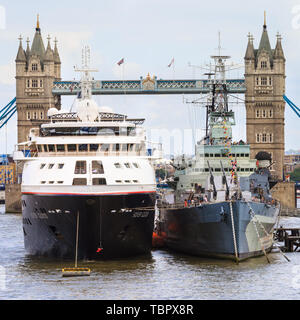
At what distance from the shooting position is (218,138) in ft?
212

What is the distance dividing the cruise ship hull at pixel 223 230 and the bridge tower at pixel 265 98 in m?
75.2

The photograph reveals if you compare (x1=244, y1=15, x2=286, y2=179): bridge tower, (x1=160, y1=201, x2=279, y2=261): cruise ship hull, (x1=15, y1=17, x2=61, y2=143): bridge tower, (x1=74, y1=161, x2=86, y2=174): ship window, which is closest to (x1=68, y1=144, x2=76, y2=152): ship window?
(x1=74, y1=161, x2=86, y2=174): ship window

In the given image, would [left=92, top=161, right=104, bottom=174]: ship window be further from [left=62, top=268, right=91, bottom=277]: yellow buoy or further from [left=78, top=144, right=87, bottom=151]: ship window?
[left=62, top=268, right=91, bottom=277]: yellow buoy

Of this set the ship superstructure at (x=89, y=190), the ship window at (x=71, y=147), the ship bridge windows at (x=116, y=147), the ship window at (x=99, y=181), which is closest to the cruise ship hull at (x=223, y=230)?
the ship superstructure at (x=89, y=190)

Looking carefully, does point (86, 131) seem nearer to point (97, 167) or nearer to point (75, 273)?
point (97, 167)

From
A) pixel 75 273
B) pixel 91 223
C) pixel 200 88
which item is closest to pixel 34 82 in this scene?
pixel 200 88

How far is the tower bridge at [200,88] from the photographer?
130 meters

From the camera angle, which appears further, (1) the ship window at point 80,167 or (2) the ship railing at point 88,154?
(2) the ship railing at point 88,154

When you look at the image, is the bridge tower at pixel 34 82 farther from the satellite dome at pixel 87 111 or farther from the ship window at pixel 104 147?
the ship window at pixel 104 147

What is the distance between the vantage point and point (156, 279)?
44969mm

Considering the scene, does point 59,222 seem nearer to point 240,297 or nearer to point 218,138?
point 240,297

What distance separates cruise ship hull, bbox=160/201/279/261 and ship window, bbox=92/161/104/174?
6651 mm
